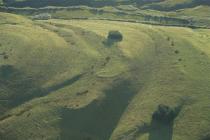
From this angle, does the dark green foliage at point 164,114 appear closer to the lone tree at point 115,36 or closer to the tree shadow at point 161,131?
the tree shadow at point 161,131

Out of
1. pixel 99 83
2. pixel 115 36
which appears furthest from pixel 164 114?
pixel 115 36

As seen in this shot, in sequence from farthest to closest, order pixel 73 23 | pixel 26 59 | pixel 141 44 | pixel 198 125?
pixel 73 23 → pixel 141 44 → pixel 26 59 → pixel 198 125

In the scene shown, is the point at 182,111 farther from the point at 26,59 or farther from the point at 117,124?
the point at 26,59

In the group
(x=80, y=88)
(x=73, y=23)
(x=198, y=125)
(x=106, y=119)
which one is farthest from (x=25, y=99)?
(x=73, y=23)

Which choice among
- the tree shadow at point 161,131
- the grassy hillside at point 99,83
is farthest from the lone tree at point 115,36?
the tree shadow at point 161,131

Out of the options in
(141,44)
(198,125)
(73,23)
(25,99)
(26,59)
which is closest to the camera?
(198,125)

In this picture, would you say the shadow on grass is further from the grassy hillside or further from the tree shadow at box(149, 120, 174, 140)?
the tree shadow at box(149, 120, 174, 140)

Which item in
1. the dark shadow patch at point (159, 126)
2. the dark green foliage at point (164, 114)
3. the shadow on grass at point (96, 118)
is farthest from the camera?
the dark green foliage at point (164, 114)
